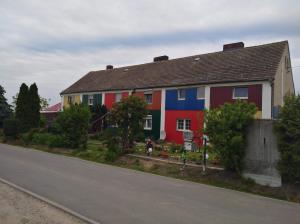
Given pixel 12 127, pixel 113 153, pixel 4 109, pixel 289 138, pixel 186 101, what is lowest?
pixel 113 153

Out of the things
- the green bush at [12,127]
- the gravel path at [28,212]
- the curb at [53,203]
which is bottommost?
the gravel path at [28,212]

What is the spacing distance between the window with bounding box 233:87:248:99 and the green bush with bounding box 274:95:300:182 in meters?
13.0

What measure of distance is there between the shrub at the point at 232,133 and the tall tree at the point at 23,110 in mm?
23850

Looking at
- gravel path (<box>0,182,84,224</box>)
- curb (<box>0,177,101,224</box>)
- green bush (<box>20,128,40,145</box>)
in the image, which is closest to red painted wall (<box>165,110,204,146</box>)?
green bush (<box>20,128,40,145</box>)

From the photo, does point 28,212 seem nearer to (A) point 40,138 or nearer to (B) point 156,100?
(A) point 40,138

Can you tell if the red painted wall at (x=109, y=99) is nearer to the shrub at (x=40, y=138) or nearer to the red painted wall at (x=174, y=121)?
the red painted wall at (x=174, y=121)

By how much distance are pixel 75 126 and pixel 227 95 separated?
1143cm

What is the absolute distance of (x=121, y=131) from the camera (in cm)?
2058

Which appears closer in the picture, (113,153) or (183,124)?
(113,153)

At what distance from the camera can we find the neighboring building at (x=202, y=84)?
969 inches

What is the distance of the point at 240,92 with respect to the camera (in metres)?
25.6

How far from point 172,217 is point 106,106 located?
29257 millimetres

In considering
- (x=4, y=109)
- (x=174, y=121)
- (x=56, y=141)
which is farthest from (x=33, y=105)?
(x=4, y=109)

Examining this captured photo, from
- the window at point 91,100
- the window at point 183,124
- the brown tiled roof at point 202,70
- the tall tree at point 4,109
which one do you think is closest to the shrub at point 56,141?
the window at point 183,124
